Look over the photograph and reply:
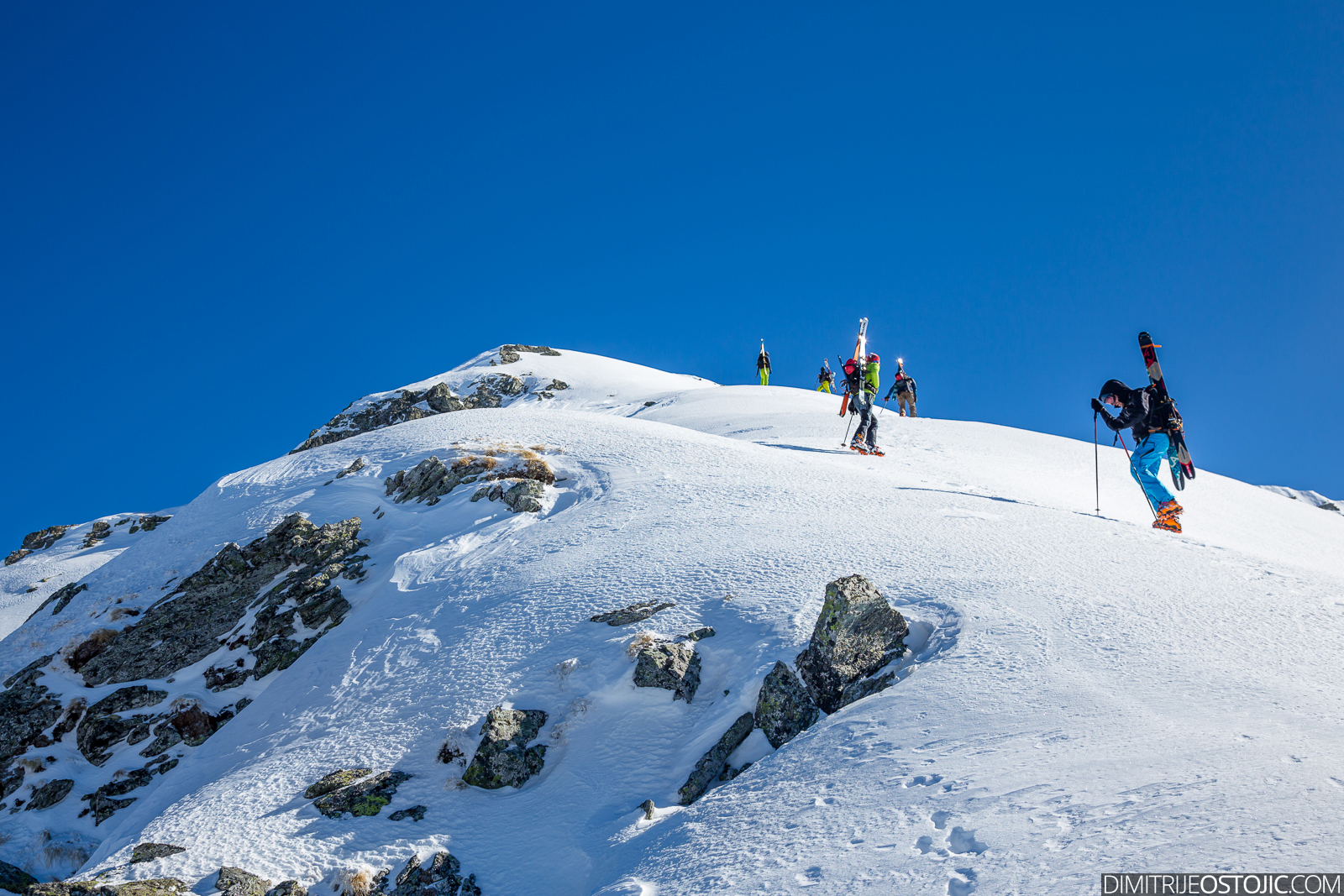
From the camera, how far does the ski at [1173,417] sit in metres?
10.2

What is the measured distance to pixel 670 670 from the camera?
20.1ft

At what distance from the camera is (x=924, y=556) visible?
295 inches

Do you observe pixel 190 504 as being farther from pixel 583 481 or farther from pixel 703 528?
pixel 703 528

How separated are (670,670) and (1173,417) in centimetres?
943

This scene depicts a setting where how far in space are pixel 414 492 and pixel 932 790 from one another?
1139 cm

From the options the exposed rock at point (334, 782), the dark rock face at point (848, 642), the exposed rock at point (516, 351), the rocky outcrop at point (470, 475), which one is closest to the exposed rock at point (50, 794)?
the exposed rock at point (334, 782)

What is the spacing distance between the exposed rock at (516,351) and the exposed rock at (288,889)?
41.7 m

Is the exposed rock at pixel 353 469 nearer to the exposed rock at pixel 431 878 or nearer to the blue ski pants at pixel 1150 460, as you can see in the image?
the exposed rock at pixel 431 878

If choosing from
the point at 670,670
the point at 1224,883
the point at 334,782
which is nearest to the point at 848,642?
the point at 670,670

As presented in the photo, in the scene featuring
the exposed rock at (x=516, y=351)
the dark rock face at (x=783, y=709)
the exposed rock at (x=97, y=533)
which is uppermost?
the exposed rock at (x=516, y=351)

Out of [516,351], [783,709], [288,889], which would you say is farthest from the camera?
[516,351]

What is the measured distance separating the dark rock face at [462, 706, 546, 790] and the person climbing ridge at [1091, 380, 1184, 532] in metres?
9.70

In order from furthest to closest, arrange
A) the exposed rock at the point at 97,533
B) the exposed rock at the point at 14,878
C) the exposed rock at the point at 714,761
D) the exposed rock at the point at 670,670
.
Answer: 1. the exposed rock at the point at 97,533
2. the exposed rock at the point at 14,878
3. the exposed rock at the point at 670,670
4. the exposed rock at the point at 714,761

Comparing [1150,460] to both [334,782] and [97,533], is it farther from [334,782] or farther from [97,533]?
[97,533]
